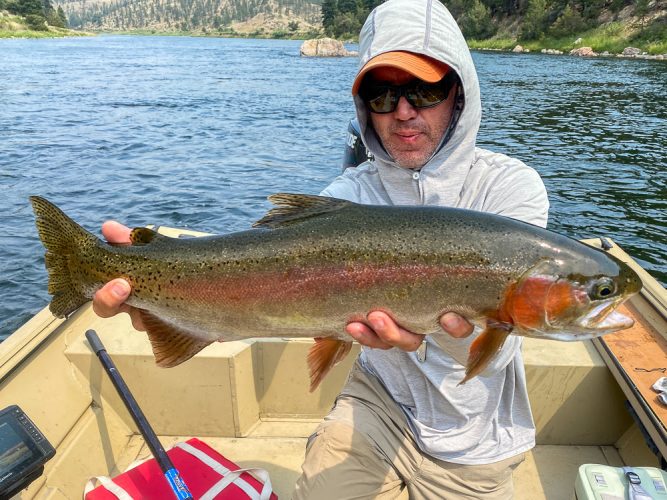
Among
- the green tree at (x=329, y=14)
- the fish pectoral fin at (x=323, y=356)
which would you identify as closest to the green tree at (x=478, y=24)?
the green tree at (x=329, y=14)

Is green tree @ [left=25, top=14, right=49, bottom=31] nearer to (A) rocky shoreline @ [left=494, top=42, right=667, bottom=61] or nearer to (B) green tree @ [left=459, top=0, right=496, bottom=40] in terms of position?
(B) green tree @ [left=459, top=0, right=496, bottom=40]

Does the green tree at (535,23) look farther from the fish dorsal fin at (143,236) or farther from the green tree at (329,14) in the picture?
the fish dorsal fin at (143,236)

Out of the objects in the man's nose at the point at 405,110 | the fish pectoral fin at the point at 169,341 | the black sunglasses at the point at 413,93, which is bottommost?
the fish pectoral fin at the point at 169,341

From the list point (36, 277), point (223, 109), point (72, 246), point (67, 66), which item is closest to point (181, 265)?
point (72, 246)

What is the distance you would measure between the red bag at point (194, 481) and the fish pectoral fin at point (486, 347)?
179 cm

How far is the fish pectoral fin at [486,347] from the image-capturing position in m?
2.29

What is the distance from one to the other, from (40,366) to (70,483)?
84 centimetres

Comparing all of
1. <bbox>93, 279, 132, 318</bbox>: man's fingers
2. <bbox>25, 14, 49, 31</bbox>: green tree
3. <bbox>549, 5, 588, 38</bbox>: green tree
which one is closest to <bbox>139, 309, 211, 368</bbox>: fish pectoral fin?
<bbox>93, 279, 132, 318</bbox>: man's fingers

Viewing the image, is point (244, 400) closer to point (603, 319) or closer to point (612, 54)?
point (603, 319)

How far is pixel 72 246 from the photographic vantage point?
2.77 m

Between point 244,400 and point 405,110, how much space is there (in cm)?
272

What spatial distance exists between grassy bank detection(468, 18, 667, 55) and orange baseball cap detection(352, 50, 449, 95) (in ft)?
186

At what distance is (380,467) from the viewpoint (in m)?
2.97

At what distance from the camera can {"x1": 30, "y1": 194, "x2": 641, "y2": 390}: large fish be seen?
7.59 ft
